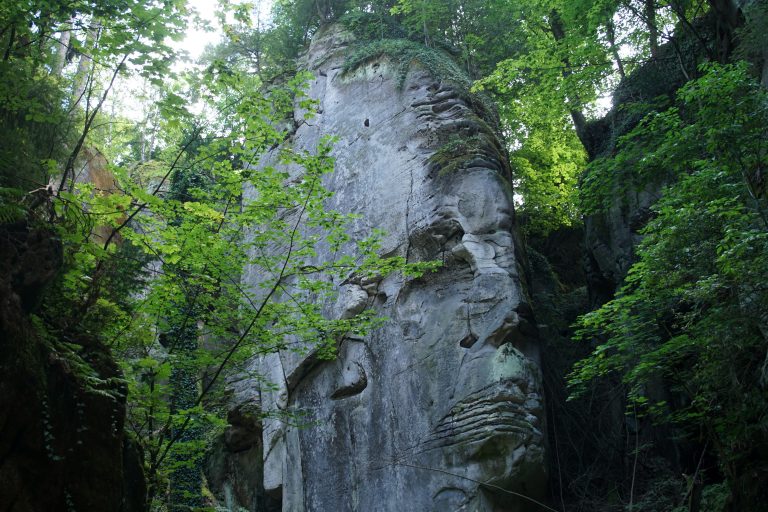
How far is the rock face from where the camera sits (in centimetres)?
1019

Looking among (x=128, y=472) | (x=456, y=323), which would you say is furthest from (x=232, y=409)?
(x=128, y=472)

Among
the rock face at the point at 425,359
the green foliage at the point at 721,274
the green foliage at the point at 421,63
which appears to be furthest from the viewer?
the green foliage at the point at 421,63

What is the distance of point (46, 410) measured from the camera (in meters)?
4.60

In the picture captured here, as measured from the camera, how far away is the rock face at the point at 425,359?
33.4ft

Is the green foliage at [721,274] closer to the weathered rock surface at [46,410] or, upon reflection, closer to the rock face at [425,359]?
the rock face at [425,359]

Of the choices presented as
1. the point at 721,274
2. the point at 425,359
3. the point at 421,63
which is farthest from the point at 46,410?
the point at 421,63

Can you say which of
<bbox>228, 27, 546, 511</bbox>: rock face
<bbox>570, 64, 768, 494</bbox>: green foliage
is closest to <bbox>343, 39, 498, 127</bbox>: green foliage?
<bbox>228, 27, 546, 511</bbox>: rock face

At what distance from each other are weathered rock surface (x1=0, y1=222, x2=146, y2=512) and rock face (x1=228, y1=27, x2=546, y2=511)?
171 inches

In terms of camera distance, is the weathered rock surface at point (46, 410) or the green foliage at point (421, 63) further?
the green foliage at point (421, 63)

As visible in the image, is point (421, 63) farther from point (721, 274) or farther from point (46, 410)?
point (46, 410)

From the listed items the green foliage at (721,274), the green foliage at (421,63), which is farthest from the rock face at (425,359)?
the green foliage at (721,274)

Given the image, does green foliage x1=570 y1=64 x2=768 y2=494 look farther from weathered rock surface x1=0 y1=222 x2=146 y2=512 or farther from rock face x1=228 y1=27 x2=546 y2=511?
weathered rock surface x1=0 y1=222 x2=146 y2=512

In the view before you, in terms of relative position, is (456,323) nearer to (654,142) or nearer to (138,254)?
(654,142)

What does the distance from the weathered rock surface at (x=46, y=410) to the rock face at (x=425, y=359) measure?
14.3ft
